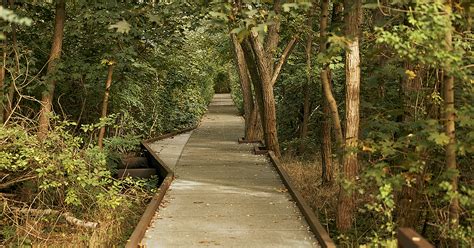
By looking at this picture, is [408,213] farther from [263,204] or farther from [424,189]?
[263,204]

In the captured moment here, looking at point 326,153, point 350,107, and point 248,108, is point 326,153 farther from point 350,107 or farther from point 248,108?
point 248,108

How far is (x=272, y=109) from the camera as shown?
1376 centimetres

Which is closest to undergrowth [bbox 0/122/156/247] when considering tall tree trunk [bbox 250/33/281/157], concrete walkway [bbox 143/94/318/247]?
concrete walkway [bbox 143/94/318/247]

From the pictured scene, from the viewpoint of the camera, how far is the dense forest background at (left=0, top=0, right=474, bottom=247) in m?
5.41

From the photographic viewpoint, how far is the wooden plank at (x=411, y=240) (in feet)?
12.1

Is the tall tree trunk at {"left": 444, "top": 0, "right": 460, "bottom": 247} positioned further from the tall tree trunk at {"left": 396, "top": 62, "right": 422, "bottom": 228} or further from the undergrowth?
the undergrowth

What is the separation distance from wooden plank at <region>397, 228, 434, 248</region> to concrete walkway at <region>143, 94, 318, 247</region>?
250 centimetres

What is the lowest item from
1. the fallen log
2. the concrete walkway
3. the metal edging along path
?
the fallen log

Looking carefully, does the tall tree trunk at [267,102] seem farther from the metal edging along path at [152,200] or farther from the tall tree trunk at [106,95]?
the tall tree trunk at [106,95]

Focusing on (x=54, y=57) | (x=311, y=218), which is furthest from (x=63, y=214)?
(x=311, y=218)

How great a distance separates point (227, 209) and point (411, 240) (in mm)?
4670

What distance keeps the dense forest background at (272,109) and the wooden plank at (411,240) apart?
124 centimetres

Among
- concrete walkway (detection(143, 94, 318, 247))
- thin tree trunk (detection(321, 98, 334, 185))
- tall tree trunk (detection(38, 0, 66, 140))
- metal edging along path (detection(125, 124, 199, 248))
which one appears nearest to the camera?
metal edging along path (detection(125, 124, 199, 248))

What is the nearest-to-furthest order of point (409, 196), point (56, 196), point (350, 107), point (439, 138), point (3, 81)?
point (439, 138) → point (409, 196) → point (350, 107) → point (56, 196) → point (3, 81)
